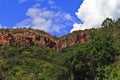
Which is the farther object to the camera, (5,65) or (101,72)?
(5,65)

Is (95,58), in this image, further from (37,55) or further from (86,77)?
(37,55)

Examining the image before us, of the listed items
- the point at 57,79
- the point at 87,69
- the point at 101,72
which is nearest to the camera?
the point at 101,72

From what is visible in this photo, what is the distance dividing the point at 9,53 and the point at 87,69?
350ft

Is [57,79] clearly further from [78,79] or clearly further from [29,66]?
[29,66]

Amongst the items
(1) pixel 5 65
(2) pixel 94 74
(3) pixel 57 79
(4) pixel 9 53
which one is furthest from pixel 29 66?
(2) pixel 94 74

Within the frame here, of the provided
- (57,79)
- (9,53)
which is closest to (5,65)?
(9,53)

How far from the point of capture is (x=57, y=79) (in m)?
101

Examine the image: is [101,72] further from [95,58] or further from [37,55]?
[37,55]

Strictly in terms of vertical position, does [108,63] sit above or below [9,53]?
below

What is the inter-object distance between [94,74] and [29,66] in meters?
77.8

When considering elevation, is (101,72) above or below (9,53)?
below

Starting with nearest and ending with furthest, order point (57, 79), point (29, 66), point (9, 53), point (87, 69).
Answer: point (87, 69)
point (57, 79)
point (29, 66)
point (9, 53)

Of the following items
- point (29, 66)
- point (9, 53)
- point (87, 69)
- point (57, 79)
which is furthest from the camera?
point (9, 53)

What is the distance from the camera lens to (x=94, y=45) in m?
95.3
